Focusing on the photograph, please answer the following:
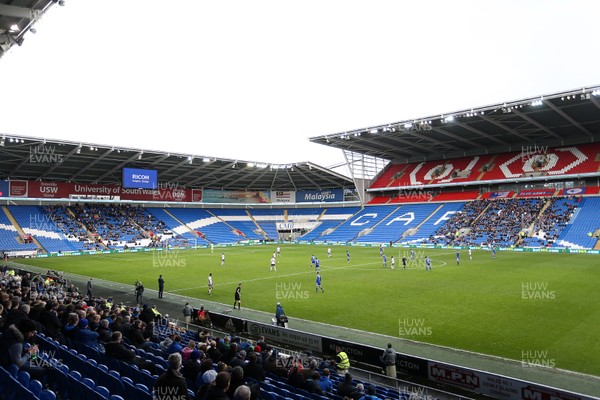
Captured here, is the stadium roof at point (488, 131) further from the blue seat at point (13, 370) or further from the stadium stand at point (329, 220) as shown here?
the blue seat at point (13, 370)

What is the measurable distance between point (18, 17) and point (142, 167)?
51.2m

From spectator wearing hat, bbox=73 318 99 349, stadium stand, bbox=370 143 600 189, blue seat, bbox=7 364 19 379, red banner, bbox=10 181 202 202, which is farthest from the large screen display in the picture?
blue seat, bbox=7 364 19 379

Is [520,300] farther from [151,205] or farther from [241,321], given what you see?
[151,205]

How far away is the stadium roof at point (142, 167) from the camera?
49.3 m

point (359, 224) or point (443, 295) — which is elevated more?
point (359, 224)

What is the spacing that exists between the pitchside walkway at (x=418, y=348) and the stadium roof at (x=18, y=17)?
12.4m

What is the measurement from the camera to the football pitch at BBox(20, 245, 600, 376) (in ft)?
47.3

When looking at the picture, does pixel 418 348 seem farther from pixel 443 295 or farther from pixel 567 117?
pixel 567 117

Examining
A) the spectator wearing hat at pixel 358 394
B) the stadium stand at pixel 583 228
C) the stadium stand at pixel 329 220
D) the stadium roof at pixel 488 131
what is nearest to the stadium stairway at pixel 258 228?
the stadium stand at pixel 329 220

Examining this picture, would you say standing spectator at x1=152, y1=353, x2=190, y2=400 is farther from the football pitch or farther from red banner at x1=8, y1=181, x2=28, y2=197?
red banner at x1=8, y1=181, x2=28, y2=197

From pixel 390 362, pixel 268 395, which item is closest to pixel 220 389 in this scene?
pixel 268 395

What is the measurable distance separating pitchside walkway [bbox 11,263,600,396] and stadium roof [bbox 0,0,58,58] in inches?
490

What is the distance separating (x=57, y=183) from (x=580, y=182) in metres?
75.4

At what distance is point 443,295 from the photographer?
22.2 m
